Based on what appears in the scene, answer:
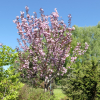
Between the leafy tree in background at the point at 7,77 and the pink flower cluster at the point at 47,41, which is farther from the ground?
the pink flower cluster at the point at 47,41

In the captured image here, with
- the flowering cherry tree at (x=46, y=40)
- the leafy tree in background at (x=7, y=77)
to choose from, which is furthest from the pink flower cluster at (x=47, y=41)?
the leafy tree in background at (x=7, y=77)

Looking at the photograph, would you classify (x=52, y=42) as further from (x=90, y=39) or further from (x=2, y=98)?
(x=90, y=39)

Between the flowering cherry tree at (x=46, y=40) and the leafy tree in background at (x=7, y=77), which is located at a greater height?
the flowering cherry tree at (x=46, y=40)

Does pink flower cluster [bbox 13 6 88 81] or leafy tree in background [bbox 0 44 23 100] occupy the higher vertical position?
pink flower cluster [bbox 13 6 88 81]

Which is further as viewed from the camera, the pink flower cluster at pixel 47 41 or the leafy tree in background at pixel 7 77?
the pink flower cluster at pixel 47 41

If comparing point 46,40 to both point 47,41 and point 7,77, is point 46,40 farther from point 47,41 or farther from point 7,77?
point 7,77

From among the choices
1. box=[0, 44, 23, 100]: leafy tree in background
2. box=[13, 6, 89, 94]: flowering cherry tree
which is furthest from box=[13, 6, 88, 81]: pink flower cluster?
box=[0, 44, 23, 100]: leafy tree in background

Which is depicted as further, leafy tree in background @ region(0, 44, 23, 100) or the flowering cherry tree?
the flowering cherry tree

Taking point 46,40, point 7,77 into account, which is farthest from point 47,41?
point 7,77

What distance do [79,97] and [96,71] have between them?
2654 mm

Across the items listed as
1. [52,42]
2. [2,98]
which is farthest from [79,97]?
[2,98]

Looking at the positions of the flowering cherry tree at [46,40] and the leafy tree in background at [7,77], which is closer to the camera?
the leafy tree in background at [7,77]

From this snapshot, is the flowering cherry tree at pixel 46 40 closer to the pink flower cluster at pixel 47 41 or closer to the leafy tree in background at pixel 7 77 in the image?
the pink flower cluster at pixel 47 41

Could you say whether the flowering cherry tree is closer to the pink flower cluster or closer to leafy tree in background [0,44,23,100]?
the pink flower cluster
